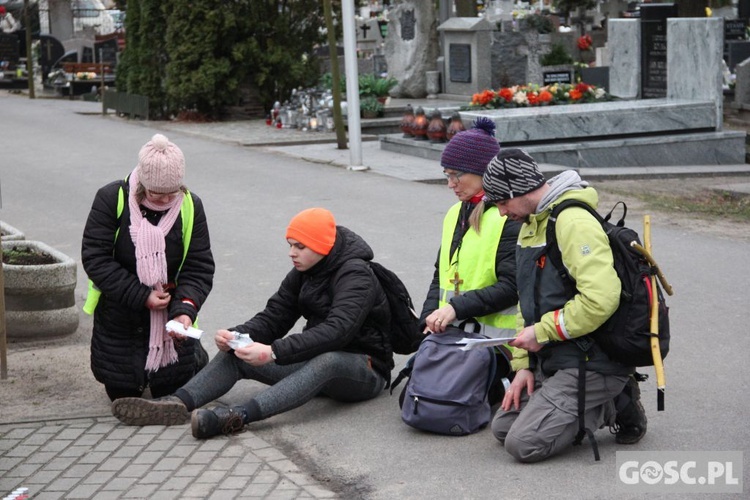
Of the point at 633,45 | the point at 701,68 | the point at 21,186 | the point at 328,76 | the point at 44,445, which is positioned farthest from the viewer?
the point at 328,76

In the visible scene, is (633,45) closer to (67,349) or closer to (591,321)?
(67,349)

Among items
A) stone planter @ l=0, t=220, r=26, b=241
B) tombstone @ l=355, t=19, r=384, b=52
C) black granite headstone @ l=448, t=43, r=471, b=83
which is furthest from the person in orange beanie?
tombstone @ l=355, t=19, r=384, b=52

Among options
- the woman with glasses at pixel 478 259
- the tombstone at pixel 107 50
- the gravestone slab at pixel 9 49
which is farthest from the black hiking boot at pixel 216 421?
the gravestone slab at pixel 9 49

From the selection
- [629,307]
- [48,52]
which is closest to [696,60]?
[629,307]

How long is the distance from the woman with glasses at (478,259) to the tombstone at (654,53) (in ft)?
43.6

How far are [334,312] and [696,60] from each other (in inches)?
491

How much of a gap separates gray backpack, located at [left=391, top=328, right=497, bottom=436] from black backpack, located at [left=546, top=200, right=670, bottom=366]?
0.72 metres

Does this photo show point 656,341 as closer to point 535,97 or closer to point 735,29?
point 535,97

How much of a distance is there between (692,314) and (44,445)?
4.35 metres

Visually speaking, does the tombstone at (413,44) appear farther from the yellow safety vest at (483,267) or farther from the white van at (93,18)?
the white van at (93,18)

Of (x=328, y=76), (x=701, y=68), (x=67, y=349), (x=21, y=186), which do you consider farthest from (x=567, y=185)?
(x=328, y=76)

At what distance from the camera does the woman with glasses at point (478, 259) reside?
561 centimetres

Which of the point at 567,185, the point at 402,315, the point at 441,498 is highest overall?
the point at 567,185

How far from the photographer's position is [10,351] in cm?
747
